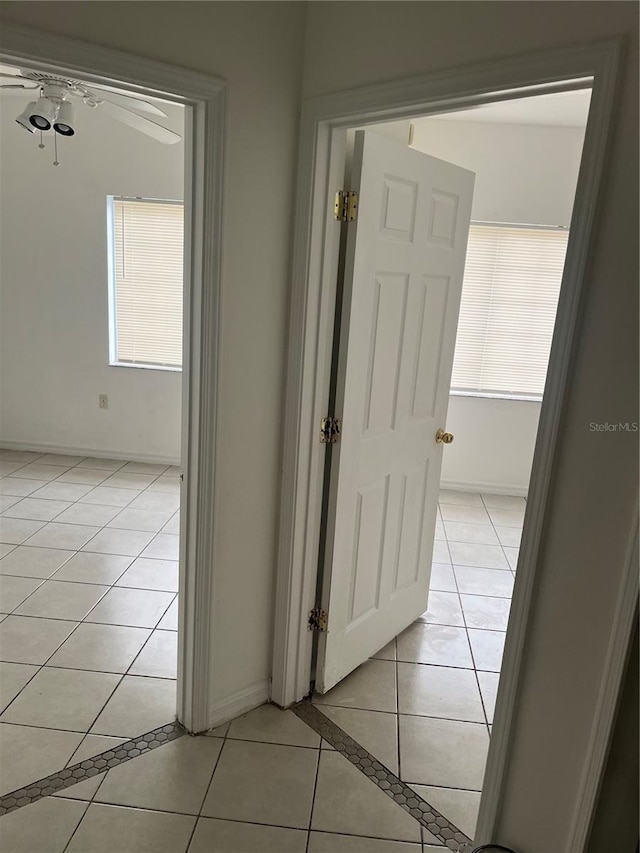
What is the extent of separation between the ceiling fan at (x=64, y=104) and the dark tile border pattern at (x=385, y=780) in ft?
7.96

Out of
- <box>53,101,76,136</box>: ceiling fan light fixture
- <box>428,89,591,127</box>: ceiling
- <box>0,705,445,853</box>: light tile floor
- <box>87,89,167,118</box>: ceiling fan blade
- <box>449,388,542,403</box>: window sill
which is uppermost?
<box>428,89,591,127</box>: ceiling

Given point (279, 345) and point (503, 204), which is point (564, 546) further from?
point (503, 204)

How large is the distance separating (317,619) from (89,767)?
0.88 meters

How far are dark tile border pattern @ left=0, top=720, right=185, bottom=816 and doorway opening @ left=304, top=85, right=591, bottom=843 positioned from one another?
1.97 ft

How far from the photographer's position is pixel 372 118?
174cm

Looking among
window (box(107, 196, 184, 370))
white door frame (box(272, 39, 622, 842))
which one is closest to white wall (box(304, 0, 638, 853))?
white door frame (box(272, 39, 622, 842))

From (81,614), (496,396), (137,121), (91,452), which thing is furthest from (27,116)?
(496,396)

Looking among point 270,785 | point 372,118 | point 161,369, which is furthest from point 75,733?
point 161,369

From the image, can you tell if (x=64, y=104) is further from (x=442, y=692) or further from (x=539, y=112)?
(x=442, y=692)

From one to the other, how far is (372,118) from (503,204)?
9.96 feet

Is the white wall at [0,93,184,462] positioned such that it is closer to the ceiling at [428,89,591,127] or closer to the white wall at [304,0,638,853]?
the ceiling at [428,89,591,127]

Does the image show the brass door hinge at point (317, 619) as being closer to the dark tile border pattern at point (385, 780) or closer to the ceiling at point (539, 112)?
the dark tile border pattern at point (385, 780)

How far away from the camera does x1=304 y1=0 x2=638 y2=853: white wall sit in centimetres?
129

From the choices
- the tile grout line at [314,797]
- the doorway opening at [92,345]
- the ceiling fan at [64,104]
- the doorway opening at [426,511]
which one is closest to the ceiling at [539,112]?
the doorway opening at [426,511]
